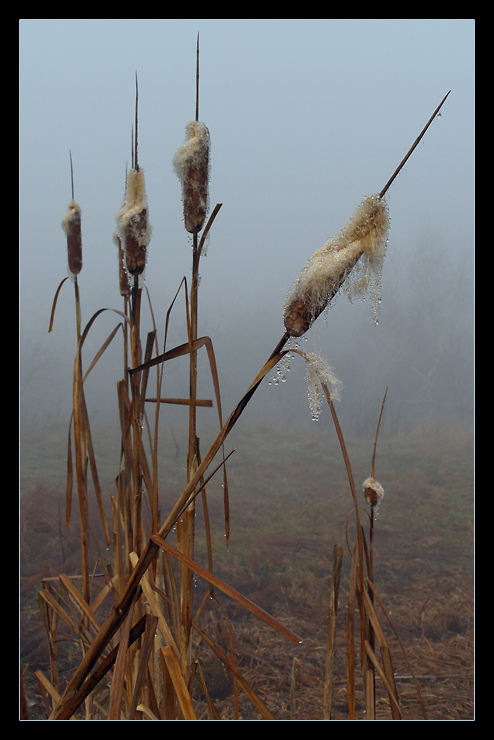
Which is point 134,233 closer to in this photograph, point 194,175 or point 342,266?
point 194,175

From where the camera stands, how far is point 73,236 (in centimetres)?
86

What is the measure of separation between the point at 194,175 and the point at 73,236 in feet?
1.21

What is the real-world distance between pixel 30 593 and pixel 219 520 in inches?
49.7

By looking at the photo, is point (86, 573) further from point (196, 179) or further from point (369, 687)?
point (196, 179)

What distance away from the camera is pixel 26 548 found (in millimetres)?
2963

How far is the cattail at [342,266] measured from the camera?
1.27 feet

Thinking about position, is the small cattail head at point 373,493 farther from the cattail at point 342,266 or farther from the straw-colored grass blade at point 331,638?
the cattail at point 342,266

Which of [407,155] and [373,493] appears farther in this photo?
[373,493]

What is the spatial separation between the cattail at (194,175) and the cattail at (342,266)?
218 millimetres

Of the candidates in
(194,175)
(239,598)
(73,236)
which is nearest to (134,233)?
(194,175)

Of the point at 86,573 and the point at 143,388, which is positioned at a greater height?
the point at 143,388

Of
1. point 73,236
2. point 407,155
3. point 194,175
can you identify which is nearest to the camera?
point 407,155

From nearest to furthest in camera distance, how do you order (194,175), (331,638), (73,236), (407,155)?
(407,155) → (194,175) → (331,638) → (73,236)

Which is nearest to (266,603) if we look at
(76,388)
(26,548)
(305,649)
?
(305,649)
